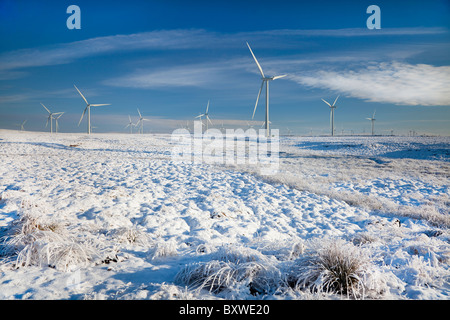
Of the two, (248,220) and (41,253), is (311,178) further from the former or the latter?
(41,253)

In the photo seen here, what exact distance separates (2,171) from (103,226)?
873 cm

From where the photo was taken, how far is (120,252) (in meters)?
4.57

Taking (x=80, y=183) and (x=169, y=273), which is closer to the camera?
(x=169, y=273)

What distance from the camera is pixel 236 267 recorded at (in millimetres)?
3646

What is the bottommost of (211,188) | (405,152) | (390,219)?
(390,219)

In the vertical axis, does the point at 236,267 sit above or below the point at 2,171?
below

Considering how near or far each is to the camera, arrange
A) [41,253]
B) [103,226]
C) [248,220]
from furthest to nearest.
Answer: [248,220]
[103,226]
[41,253]

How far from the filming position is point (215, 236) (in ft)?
19.2

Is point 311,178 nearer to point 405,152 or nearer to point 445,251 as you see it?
point 445,251

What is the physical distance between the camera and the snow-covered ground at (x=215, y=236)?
3365 mm

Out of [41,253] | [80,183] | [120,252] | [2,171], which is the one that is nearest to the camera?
[41,253]

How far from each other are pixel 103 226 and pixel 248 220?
3.71 meters

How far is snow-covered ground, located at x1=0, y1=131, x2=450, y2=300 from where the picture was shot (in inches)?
132
